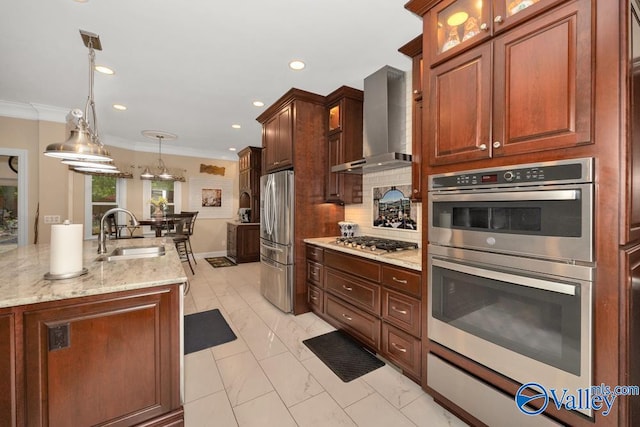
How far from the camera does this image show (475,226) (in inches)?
61.6

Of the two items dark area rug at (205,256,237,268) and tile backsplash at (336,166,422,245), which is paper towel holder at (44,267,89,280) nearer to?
tile backsplash at (336,166,422,245)

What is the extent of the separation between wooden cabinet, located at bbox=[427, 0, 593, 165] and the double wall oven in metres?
0.14

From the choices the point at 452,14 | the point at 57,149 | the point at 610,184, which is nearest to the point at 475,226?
the point at 610,184

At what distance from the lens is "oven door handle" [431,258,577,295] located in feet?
4.00

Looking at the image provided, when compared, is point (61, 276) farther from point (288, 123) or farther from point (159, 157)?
point (159, 157)

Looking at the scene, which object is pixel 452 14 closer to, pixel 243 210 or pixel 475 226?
pixel 475 226

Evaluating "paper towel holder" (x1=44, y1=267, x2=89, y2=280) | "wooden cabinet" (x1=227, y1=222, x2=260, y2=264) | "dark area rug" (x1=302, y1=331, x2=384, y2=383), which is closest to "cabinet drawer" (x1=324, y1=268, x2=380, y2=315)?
"dark area rug" (x1=302, y1=331, x2=384, y2=383)

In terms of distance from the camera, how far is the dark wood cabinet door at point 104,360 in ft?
4.29

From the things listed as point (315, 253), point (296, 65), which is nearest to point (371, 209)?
point (315, 253)

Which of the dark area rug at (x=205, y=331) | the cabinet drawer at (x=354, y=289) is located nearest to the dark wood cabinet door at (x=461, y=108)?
the cabinet drawer at (x=354, y=289)

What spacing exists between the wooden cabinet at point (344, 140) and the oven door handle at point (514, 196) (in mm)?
1766

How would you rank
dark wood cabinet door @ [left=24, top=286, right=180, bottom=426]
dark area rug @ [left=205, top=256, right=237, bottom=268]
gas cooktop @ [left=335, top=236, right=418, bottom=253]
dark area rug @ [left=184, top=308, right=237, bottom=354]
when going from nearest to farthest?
dark wood cabinet door @ [left=24, top=286, right=180, bottom=426]
gas cooktop @ [left=335, top=236, right=418, bottom=253]
dark area rug @ [left=184, top=308, right=237, bottom=354]
dark area rug @ [left=205, top=256, right=237, bottom=268]

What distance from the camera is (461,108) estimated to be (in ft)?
5.38

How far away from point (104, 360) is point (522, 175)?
238cm
